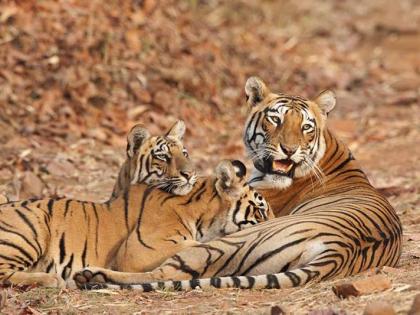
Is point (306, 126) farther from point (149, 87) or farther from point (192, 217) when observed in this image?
point (149, 87)

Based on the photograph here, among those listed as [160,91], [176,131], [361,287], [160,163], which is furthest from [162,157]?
[160,91]

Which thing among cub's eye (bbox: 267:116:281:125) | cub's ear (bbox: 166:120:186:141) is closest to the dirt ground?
cub's eye (bbox: 267:116:281:125)

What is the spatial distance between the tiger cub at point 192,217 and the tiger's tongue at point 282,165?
0.67 metres

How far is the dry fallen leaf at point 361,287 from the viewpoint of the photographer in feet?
18.2

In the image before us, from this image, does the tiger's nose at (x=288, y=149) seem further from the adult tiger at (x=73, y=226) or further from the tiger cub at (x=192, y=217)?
the adult tiger at (x=73, y=226)

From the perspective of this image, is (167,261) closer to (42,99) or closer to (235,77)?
(42,99)

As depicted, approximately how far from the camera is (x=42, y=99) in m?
11.2

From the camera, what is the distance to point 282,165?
7637mm

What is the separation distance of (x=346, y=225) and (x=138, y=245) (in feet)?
4.17

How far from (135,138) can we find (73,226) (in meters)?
0.85

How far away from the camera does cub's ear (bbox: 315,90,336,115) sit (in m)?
7.86

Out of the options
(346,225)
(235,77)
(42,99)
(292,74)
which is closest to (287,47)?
(292,74)

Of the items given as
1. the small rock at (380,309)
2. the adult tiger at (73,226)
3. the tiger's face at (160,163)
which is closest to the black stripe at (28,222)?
the adult tiger at (73,226)

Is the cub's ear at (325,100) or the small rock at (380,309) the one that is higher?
the cub's ear at (325,100)
